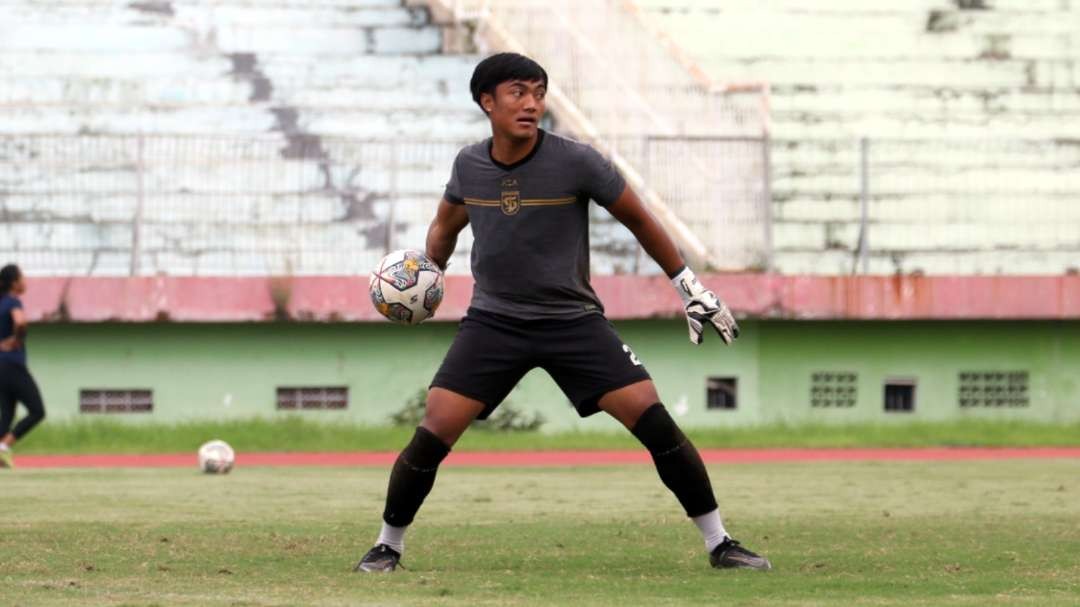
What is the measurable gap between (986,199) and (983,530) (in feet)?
43.6

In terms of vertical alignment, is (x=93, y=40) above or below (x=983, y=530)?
above

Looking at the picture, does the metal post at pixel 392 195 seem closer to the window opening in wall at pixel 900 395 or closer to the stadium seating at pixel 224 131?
the stadium seating at pixel 224 131

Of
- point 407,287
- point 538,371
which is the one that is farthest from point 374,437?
point 407,287

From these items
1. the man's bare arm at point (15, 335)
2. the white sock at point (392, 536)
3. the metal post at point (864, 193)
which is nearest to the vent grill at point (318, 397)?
the man's bare arm at point (15, 335)

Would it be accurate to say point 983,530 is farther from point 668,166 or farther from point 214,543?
point 668,166

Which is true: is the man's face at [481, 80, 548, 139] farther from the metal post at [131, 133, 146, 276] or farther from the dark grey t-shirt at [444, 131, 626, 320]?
the metal post at [131, 133, 146, 276]

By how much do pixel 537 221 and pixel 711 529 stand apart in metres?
1.49

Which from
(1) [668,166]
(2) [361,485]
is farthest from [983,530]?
(1) [668,166]

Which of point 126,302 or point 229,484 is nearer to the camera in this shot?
point 229,484

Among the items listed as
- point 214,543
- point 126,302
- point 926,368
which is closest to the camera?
point 214,543

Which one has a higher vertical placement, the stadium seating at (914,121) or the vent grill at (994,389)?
the stadium seating at (914,121)

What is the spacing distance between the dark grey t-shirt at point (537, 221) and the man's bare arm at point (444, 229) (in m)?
0.22

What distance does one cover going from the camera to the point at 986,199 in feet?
78.1

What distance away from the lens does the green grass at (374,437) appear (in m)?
21.4
